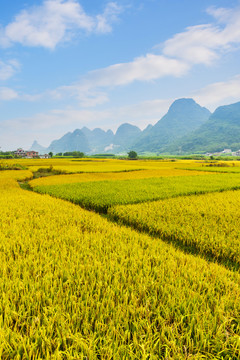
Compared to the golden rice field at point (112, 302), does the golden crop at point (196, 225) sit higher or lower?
lower

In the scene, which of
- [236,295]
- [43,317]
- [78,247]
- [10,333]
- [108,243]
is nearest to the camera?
[10,333]

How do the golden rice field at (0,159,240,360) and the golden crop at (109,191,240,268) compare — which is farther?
the golden crop at (109,191,240,268)

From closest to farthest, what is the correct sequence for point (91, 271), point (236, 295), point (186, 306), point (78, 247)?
1. point (186, 306)
2. point (236, 295)
3. point (91, 271)
4. point (78, 247)

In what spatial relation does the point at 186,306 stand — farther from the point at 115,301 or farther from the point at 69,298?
the point at 69,298

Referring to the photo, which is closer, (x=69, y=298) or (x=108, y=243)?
(x=69, y=298)

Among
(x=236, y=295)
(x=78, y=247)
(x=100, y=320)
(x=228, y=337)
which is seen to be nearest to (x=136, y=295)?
(x=100, y=320)

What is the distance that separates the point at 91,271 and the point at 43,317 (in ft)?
3.42

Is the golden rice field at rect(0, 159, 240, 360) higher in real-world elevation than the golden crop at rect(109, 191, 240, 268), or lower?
higher

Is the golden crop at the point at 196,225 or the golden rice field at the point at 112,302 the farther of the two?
the golden crop at the point at 196,225

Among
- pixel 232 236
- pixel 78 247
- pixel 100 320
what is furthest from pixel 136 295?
pixel 232 236

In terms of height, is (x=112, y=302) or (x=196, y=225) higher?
(x=112, y=302)

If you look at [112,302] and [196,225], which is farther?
[196,225]

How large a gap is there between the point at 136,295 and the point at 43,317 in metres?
1.11

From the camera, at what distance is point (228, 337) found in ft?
6.16
